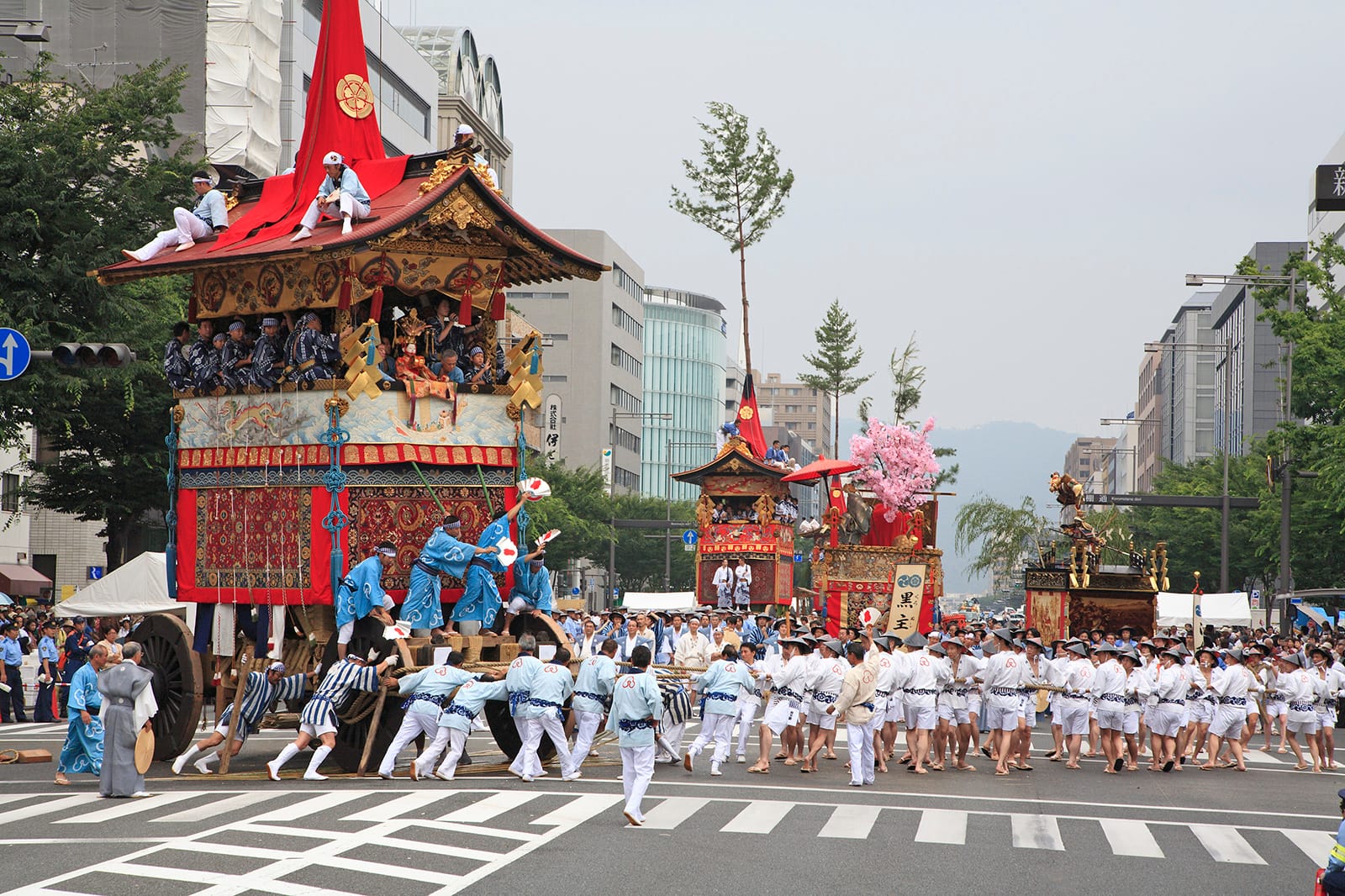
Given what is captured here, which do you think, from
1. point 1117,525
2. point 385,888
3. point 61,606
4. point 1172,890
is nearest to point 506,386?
point 385,888

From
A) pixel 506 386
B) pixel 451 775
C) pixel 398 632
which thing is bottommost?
pixel 451 775

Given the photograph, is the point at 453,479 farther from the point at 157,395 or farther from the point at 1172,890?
the point at 157,395

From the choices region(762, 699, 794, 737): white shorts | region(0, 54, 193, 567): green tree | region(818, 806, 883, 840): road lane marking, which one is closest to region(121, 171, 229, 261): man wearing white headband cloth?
region(0, 54, 193, 567): green tree

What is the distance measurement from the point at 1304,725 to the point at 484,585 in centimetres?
1224

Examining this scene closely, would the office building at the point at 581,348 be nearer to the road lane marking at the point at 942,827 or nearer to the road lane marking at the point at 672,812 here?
the road lane marking at the point at 672,812

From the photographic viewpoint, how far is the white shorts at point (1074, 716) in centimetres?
2086

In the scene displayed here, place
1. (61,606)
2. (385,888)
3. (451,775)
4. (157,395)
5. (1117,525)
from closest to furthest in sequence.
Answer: (385,888) < (451,775) < (61,606) < (157,395) < (1117,525)

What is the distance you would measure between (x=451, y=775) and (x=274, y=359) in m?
5.64

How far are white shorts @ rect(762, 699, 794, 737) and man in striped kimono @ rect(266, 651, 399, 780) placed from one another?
5.23 meters

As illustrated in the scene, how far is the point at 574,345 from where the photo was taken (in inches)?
4205

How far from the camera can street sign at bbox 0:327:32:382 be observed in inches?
692

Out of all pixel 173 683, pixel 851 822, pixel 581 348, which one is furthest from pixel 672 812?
pixel 581 348

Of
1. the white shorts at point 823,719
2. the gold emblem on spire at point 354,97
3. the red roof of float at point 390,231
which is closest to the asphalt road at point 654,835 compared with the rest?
the white shorts at point 823,719

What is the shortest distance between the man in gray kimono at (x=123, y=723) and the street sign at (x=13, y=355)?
410 cm
